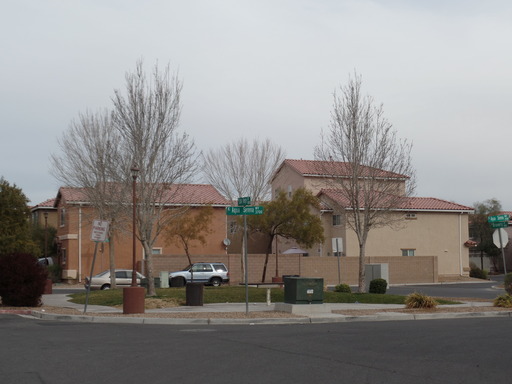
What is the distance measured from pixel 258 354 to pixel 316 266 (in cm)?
3570

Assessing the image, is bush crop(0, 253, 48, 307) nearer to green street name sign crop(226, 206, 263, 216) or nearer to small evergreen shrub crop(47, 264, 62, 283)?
green street name sign crop(226, 206, 263, 216)

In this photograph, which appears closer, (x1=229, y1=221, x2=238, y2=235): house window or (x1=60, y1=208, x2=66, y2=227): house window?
(x1=229, y1=221, x2=238, y2=235): house window

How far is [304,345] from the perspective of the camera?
13.3m

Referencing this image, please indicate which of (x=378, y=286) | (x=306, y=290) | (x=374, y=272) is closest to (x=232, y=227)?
(x=374, y=272)

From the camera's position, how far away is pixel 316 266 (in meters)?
47.4

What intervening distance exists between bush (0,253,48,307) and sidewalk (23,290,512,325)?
1739mm

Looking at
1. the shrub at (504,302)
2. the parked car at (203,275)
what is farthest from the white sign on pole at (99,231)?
the parked car at (203,275)

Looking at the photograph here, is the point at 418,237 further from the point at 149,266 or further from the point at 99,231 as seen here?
the point at 99,231

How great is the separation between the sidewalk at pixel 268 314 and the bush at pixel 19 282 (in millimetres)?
1739

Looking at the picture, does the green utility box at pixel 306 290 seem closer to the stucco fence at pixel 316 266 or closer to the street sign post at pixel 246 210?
the street sign post at pixel 246 210

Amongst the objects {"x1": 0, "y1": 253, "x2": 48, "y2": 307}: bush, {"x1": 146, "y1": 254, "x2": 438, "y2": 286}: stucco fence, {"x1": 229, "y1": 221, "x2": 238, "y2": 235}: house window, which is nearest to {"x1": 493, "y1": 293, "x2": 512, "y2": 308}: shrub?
{"x1": 0, "y1": 253, "x2": 48, "y2": 307}: bush

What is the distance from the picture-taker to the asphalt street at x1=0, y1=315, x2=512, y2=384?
31.8ft

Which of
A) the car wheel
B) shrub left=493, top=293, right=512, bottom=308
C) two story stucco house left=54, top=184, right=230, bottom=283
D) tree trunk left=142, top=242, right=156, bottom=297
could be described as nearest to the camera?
shrub left=493, top=293, right=512, bottom=308

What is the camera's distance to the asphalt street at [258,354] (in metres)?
9.70
